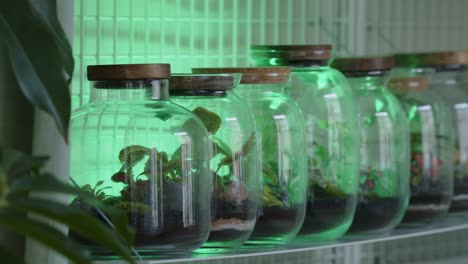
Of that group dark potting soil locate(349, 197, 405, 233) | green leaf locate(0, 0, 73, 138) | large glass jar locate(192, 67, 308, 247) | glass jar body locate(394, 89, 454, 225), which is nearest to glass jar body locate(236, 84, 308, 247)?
large glass jar locate(192, 67, 308, 247)

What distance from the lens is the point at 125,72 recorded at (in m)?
0.87

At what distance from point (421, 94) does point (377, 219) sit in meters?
0.23

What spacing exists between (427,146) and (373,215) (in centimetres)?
18

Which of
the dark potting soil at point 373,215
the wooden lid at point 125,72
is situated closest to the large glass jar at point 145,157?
the wooden lid at point 125,72

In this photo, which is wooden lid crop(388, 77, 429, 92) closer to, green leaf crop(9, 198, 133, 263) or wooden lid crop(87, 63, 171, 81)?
wooden lid crop(87, 63, 171, 81)

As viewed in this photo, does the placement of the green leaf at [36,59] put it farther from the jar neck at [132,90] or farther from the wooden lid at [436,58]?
the wooden lid at [436,58]

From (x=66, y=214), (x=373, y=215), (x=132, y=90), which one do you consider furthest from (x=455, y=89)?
(x=66, y=214)

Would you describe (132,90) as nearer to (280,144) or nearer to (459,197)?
(280,144)

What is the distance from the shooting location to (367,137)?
3.82ft

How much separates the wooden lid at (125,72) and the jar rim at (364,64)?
1.12 ft

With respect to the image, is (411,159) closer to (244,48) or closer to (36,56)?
(244,48)

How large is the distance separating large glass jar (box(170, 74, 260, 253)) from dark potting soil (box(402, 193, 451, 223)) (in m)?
0.28

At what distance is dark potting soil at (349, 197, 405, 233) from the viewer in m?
1.10

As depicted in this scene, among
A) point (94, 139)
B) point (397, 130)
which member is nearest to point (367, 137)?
point (397, 130)
